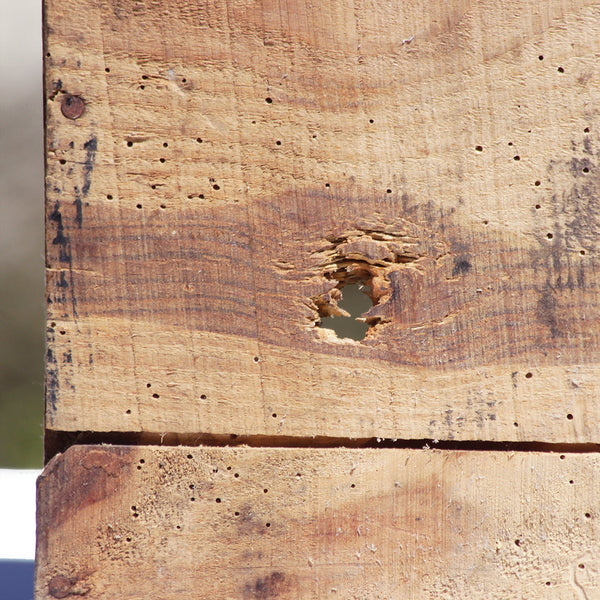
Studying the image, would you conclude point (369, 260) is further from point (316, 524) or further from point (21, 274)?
point (21, 274)

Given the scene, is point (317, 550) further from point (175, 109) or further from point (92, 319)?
point (175, 109)

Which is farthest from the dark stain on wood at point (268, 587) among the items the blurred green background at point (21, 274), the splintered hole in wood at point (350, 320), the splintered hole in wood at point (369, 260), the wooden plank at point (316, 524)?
the blurred green background at point (21, 274)

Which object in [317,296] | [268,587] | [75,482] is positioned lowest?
[268,587]

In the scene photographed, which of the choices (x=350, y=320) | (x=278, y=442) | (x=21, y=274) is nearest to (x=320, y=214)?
(x=278, y=442)

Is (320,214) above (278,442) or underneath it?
above

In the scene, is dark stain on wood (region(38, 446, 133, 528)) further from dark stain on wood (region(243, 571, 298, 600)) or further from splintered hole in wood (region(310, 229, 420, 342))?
splintered hole in wood (region(310, 229, 420, 342))

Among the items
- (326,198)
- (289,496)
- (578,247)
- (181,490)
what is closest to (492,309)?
(578,247)
